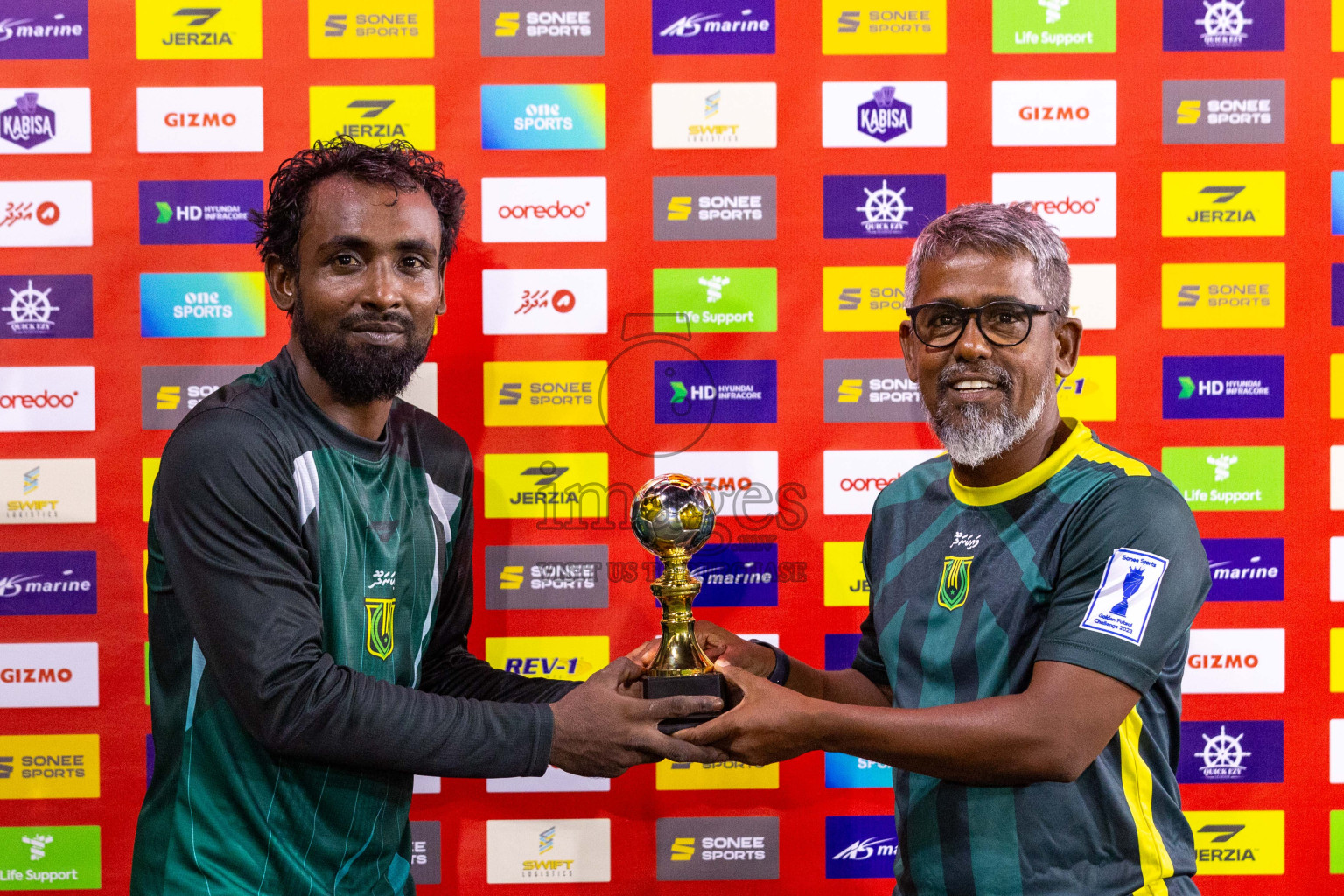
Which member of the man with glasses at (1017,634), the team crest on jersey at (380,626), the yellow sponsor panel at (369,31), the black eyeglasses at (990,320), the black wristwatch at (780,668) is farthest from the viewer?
the yellow sponsor panel at (369,31)

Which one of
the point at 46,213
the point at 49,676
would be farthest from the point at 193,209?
the point at 49,676

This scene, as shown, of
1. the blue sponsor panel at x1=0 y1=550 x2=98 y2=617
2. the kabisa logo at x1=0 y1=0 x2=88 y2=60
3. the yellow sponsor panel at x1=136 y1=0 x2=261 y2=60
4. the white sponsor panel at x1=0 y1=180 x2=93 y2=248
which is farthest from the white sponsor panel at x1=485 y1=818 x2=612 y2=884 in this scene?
the kabisa logo at x1=0 y1=0 x2=88 y2=60

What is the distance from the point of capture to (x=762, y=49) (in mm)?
2543

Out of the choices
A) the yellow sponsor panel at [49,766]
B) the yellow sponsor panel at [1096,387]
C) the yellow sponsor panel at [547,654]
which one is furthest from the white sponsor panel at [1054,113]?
the yellow sponsor panel at [49,766]

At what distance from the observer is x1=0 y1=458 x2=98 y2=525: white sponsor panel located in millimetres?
2551

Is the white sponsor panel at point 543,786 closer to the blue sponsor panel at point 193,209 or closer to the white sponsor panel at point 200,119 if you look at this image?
the blue sponsor panel at point 193,209

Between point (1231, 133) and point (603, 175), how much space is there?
5.49ft

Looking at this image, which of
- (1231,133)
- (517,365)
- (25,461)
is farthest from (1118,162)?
(25,461)

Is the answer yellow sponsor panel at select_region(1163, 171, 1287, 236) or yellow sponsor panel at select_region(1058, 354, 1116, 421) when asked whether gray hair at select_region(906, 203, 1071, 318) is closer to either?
yellow sponsor panel at select_region(1058, 354, 1116, 421)

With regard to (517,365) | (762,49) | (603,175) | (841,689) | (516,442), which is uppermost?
(762,49)

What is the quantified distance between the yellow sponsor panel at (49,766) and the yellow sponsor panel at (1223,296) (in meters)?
3.10

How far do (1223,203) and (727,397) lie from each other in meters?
1.42

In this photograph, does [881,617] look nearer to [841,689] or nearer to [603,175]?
[841,689]

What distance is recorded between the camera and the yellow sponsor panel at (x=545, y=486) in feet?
8.43
